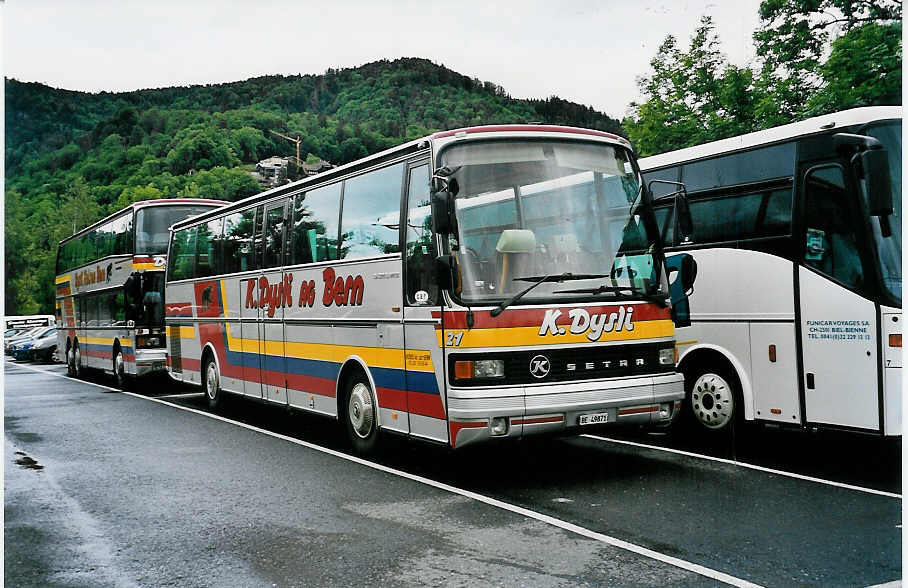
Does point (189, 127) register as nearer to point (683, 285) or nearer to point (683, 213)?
point (683, 285)

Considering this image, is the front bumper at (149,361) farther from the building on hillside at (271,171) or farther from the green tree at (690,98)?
the green tree at (690,98)

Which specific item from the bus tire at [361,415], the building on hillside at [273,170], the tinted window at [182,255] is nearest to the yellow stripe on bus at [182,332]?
the tinted window at [182,255]

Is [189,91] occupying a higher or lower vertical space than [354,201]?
higher

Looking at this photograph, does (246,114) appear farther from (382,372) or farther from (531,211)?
(531,211)

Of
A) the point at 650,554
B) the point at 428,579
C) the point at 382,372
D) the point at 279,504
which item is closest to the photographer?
the point at 428,579

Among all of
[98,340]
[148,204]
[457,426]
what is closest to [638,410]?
[457,426]

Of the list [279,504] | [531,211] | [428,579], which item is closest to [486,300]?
[531,211]

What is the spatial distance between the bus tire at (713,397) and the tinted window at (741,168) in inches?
76.3

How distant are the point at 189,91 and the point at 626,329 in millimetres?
6546

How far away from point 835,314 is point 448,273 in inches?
138

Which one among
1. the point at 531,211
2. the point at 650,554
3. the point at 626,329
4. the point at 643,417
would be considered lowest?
the point at 650,554

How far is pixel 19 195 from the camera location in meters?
9.62

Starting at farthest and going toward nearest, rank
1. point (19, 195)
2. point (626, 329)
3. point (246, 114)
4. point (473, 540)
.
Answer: point (246, 114) → point (19, 195) → point (626, 329) → point (473, 540)

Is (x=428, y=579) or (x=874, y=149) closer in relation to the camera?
(x=428, y=579)
